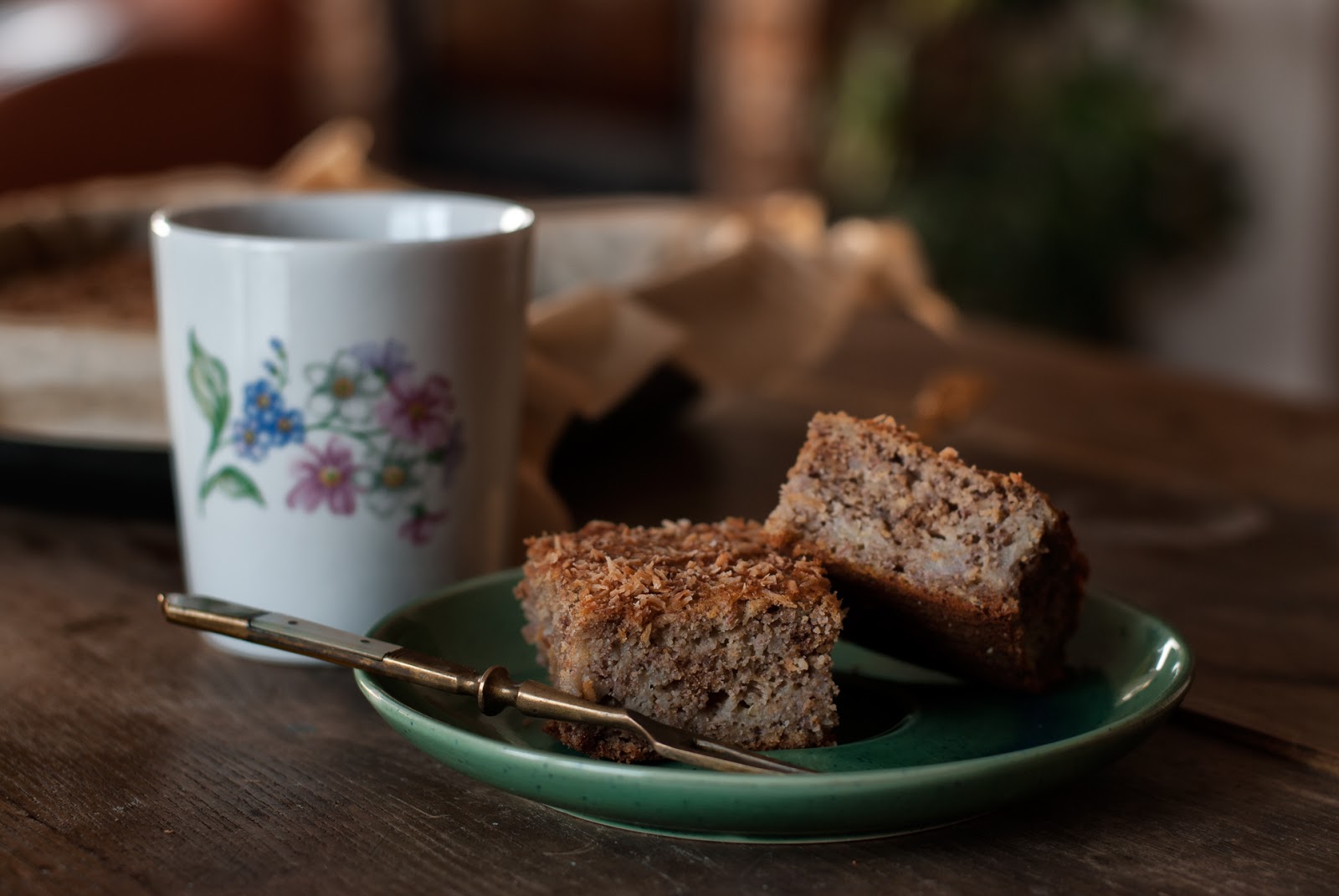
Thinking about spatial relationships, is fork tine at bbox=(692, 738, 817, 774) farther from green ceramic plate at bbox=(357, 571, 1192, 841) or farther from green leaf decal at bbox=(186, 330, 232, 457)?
green leaf decal at bbox=(186, 330, 232, 457)

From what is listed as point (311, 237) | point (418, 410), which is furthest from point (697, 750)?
point (311, 237)

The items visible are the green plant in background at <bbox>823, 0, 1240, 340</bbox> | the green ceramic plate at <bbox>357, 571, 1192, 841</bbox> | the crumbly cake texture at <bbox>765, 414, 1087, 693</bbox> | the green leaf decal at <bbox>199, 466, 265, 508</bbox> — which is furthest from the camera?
the green plant in background at <bbox>823, 0, 1240, 340</bbox>

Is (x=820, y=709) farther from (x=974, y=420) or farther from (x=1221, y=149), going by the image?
(x=1221, y=149)

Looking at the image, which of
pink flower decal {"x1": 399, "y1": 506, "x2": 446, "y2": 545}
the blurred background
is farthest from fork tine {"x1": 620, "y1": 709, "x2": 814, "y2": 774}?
the blurred background

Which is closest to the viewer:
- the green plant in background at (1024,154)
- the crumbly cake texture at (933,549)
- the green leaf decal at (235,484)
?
the crumbly cake texture at (933,549)

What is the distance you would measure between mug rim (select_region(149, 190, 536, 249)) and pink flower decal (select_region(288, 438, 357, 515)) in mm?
94

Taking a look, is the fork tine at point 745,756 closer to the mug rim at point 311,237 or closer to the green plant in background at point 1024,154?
the mug rim at point 311,237

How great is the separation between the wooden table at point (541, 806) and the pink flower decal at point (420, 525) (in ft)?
0.25

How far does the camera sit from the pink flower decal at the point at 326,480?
64 cm

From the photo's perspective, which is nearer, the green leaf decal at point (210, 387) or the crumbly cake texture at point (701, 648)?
the crumbly cake texture at point (701, 648)

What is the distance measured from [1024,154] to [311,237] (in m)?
2.34

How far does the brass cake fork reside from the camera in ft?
1.60

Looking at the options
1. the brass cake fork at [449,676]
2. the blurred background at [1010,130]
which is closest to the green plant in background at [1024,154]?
the blurred background at [1010,130]

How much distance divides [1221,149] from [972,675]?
2.76m
